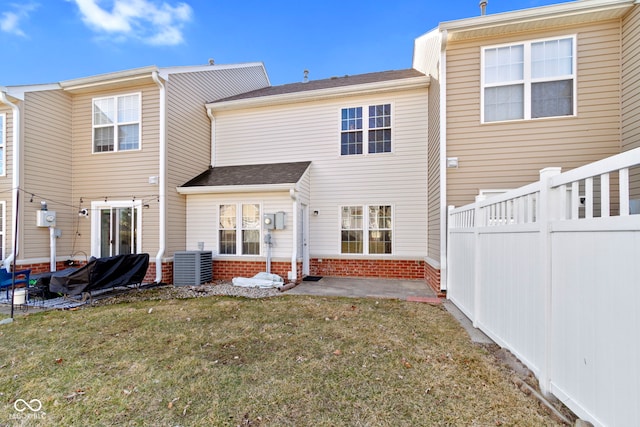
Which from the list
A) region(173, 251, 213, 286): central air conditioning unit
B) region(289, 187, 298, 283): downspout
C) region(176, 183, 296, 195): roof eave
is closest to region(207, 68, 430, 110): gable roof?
region(176, 183, 296, 195): roof eave

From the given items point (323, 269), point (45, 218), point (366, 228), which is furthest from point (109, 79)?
point (366, 228)

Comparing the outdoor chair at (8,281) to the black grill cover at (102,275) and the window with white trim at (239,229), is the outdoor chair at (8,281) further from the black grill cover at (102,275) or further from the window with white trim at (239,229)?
the window with white trim at (239,229)

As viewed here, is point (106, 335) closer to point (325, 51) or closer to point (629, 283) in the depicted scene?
point (629, 283)

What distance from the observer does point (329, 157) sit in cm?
950

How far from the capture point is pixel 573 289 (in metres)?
2.28

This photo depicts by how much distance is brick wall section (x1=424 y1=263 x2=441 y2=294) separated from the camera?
669 centimetres

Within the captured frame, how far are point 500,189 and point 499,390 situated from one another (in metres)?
4.82

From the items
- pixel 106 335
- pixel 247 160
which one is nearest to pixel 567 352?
pixel 106 335

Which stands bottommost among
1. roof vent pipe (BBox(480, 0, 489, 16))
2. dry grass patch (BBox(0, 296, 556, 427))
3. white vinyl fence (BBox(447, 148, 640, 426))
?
dry grass patch (BBox(0, 296, 556, 427))

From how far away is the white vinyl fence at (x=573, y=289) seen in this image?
179cm

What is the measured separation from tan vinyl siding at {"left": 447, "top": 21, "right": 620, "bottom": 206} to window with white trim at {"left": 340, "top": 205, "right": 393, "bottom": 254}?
261 cm

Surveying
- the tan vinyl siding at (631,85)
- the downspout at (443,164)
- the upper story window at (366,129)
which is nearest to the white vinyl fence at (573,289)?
the downspout at (443,164)

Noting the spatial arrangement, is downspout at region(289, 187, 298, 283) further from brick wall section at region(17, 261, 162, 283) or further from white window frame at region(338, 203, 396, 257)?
brick wall section at region(17, 261, 162, 283)

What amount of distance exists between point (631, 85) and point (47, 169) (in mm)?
14041
